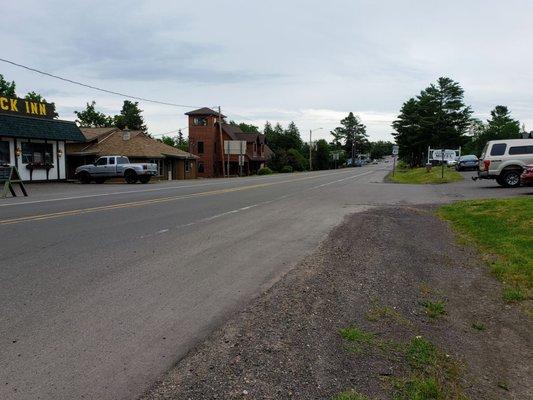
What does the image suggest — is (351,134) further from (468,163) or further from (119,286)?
(119,286)

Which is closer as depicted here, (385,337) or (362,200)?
(385,337)

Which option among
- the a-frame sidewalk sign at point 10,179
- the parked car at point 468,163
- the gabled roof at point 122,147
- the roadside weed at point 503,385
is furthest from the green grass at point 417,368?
the gabled roof at point 122,147

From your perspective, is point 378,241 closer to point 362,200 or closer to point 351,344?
point 351,344

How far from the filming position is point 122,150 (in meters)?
44.9

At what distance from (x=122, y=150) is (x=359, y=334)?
43.1 meters

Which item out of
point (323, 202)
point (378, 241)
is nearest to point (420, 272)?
point (378, 241)

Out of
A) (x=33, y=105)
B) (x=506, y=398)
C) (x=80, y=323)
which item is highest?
(x=33, y=105)

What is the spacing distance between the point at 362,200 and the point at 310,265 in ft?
37.6

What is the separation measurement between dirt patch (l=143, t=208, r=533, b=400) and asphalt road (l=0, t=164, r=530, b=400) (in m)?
0.39

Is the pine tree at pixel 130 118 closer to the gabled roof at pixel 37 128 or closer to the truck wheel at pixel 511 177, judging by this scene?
the gabled roof at pixel 37 128

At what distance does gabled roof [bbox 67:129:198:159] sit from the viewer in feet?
146

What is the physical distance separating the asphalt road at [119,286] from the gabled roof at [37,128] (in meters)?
20.8

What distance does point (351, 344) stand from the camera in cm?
448

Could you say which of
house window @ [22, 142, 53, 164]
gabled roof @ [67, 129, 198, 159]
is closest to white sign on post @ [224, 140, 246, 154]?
gabled roof @ [67, 129, 198, 159]
